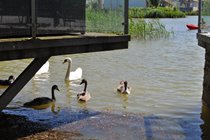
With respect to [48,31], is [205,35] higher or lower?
lower

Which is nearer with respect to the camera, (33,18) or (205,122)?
(33,18)

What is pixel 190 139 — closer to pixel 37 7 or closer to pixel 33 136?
pixel 33 136

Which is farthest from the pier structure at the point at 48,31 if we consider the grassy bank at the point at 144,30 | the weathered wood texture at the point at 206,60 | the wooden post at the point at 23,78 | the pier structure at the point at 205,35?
the grassy bank at the point at 144,30

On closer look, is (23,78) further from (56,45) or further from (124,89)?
(124,89)

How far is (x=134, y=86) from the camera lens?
52.2 feet

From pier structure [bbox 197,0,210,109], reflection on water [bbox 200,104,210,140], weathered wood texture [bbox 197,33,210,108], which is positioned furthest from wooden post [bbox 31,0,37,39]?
pier structure [bbox 197,0,210,109]

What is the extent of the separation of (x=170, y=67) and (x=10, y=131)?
493 inches

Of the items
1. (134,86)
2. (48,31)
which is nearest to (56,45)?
(48,31)

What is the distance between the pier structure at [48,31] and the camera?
7574 millimetres

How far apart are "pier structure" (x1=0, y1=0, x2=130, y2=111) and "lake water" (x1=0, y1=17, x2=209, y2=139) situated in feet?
7.59

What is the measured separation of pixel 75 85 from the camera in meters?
16.1

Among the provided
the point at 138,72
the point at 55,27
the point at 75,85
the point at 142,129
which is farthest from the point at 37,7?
the point at 138,72

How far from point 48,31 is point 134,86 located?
8000 mm

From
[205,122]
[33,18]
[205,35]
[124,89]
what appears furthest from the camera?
[124,89]
